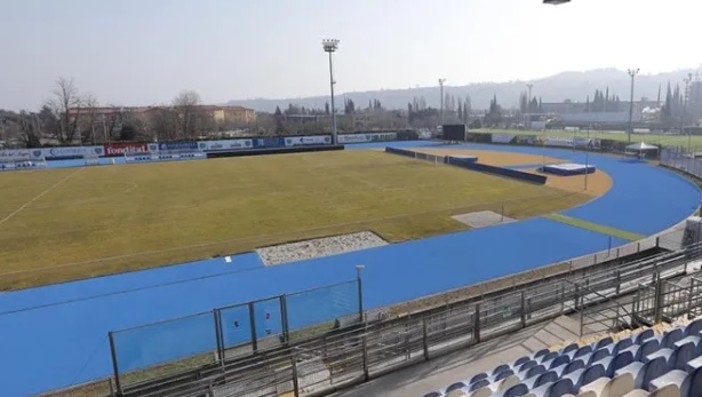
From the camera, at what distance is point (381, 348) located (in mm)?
9641

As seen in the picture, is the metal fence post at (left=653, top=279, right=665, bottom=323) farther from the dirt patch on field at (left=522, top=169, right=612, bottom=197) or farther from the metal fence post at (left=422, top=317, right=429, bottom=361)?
the dirt patch on field at (left=522, top=169, right=612, bottom=197)

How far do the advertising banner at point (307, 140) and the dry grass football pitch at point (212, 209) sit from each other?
93.3ft

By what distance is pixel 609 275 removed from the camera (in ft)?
41.0

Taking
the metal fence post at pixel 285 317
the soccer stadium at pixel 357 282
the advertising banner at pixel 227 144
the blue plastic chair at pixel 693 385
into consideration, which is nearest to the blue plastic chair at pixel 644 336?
the soccer stadium at pixel 357 282

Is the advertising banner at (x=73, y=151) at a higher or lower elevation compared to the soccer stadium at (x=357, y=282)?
higher

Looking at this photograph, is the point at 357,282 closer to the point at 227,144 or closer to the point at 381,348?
the point at 381,348

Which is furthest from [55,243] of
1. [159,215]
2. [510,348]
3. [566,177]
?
[566,177]

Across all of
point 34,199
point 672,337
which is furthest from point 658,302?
point 34,199

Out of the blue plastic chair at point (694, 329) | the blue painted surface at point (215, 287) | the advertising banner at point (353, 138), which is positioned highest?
the advertising banner at point (353, 138)

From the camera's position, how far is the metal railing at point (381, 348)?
29.1 ft

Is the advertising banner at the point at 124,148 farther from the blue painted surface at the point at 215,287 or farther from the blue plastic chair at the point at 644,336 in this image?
the blue plastic chair at the point at 644,336

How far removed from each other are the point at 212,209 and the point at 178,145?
45073 mm

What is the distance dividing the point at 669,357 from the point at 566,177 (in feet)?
125

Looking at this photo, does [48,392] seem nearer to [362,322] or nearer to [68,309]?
[68,309]
